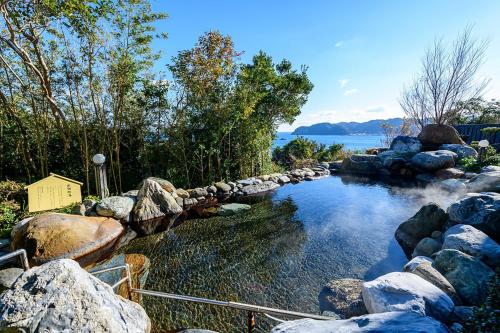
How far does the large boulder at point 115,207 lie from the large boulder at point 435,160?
11.0 m

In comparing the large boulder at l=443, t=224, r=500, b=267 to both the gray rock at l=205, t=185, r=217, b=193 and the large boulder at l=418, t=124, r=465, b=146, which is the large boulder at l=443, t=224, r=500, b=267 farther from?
the large boulder at l=418, t=124, r=465, b=146

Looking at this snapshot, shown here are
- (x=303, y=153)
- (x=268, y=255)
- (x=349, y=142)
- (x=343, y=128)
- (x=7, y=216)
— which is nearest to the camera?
(x=268, y=255)

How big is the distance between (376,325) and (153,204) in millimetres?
6014

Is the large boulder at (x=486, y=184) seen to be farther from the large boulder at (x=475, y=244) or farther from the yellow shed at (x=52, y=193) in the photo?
the yellow shed at (x=52, y=193)

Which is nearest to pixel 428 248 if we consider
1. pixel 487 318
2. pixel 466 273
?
pixel 466 273

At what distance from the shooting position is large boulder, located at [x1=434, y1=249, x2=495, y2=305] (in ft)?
8.15

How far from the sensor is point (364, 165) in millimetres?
12156

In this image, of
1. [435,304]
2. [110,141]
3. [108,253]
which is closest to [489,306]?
[435,304]

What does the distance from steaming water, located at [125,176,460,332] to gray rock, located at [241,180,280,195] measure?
1310mm

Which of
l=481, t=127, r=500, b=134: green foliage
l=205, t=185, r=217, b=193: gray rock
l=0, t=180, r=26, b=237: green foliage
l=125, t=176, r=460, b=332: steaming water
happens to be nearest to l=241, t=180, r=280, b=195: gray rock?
l=205, t=185, r=217, b=193: gray rock

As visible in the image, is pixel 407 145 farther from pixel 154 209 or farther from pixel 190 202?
pixel 154 209

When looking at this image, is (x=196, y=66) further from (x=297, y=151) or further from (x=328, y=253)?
(x=297, y=151)

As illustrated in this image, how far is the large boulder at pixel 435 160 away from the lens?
9.93 meters

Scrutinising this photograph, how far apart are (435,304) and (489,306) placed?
0.58 meters
